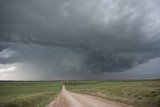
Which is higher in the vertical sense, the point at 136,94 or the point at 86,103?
the point at 136,94

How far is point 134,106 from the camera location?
62.6ft

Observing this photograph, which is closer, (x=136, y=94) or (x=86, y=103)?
(x=86, y=103)

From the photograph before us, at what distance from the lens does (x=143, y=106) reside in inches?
753

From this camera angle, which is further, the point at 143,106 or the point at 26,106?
the point at 26,106

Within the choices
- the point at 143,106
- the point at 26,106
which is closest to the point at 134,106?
the point at 143,106

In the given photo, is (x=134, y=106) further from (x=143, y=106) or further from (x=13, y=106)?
(x=13, y=106)

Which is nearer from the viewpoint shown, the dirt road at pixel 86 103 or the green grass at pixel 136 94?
the green grass at pixel 136 94

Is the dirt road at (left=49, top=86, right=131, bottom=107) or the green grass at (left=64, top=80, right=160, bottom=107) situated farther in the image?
the dirt road at (left=49, top=86, right=131, bottom=107)

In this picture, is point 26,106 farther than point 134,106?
Yes

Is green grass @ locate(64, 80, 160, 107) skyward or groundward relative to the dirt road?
skyward

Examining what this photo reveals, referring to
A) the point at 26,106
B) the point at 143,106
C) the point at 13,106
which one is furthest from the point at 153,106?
the point at 13,106

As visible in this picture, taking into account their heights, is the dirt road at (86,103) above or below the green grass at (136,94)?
below

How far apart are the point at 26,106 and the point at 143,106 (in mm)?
25167

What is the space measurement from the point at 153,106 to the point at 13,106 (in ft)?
96.4
